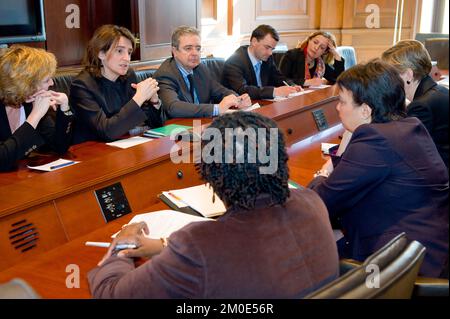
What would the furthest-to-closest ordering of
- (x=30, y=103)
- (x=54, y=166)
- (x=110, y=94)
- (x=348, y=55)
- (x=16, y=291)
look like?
1. (x=348, y=55)
2. (x=110, y=94)
3. (x=30, y=103)
4. (x=54, y=166)
5. (x=16, y=291)

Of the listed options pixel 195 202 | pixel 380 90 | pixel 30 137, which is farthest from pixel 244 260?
pixel 30 137

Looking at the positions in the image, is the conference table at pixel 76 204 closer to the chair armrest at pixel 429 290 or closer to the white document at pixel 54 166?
the white document at pixel 54 166

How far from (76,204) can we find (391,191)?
38.3 inches

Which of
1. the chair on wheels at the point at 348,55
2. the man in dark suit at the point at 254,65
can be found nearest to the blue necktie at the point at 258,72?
the man in dark suit at the point at 254,65

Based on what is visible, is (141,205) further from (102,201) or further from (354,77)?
(354,77)

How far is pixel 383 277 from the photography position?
97cm

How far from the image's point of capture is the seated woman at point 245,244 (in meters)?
1.01

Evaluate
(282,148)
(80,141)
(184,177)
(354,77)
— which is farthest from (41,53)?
(282,148)

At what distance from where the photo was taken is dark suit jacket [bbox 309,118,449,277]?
5.21ft

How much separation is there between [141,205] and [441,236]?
97cm

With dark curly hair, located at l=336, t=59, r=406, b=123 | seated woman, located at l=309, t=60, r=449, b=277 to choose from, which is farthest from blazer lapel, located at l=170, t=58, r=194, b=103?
seated woman, located at l=309, t=60, r=449, b=277

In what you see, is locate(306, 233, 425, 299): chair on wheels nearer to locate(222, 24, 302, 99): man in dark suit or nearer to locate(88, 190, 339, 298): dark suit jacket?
locate(88, 190, 339, 298): dark suit jacket

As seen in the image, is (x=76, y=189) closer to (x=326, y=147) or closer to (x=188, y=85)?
(x=326, y=147)

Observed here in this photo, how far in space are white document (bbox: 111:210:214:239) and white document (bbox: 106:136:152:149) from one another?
34.8 inches
